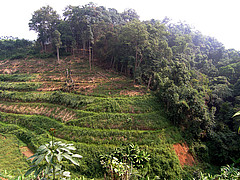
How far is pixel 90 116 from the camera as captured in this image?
16391 millimetres

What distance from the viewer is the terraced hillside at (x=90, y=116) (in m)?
13.7

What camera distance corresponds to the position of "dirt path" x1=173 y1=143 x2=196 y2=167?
14625mm

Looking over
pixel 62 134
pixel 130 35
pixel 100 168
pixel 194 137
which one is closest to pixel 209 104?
pixel 194 137

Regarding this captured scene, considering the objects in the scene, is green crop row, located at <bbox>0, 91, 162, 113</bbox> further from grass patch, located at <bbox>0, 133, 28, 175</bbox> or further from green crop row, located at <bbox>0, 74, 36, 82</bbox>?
grass patch, located at <bbox>0, 133, 28, 175</bbox>

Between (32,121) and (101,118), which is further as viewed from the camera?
(32,121)

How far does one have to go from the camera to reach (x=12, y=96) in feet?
67.0

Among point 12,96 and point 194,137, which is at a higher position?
point 12,96

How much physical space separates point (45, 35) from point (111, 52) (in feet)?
72.3

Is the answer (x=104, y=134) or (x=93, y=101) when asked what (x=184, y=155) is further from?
(x=93, y=101)

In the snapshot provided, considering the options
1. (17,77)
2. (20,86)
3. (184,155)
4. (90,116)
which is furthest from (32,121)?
(184,155)

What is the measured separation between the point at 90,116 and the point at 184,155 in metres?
11.7

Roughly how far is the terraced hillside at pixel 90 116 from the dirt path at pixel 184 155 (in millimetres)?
779

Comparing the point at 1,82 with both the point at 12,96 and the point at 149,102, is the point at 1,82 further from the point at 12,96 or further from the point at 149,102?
the point at 149,102

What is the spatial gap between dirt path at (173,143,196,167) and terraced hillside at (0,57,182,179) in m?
0.78
